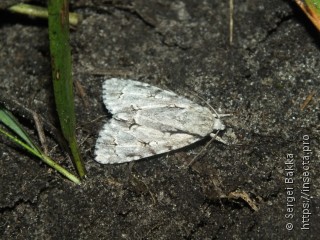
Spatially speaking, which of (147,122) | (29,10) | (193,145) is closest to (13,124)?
(147,122)

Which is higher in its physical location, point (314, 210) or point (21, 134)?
point (21, 134)

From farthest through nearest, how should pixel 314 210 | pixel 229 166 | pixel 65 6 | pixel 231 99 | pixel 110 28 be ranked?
pixel 110 28 → pixel 231 99 → pixel 229 166 → pixel 314 210 → pixel 65 6

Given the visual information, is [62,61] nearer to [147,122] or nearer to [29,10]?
[147,122]

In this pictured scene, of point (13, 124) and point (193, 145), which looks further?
point (193, 145)

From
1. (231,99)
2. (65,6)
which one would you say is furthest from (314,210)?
(65,6)

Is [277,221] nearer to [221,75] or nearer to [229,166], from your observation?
[229,166]

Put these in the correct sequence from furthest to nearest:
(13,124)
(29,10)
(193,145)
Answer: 1. (29,10)
2. (193,145)
3. (13,124)

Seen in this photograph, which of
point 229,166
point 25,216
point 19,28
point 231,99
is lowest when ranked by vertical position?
point 25,216
